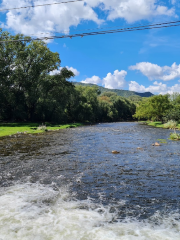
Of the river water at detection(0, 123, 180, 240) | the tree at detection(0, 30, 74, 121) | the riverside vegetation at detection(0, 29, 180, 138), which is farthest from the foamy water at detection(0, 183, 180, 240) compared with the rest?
the tree at detection(0, 30, 74, 121)

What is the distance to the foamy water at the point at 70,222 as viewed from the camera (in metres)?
5.68

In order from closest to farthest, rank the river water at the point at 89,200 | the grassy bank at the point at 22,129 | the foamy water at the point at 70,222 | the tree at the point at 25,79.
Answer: the foamy water at the point at 70,222
the river water at the point at 89,200
the grassy bank at the point at 22,129
the tree at the point at 25,79

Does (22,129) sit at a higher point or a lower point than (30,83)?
lower

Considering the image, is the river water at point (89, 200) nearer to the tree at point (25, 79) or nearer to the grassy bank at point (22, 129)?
the grassy bank at point (22, 129)

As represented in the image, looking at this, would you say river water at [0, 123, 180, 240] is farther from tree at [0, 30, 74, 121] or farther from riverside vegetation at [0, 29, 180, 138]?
tree at [0, 30, 74, 121]

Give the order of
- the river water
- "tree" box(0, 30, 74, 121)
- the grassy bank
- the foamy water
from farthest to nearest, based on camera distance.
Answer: "tree" box(0, 30, 74, 121) → the grassy bank → the river water → the foamy water

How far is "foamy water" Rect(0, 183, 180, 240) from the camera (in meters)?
5.68

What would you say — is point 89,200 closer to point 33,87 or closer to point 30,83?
point 33,87

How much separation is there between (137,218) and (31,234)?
3266mm

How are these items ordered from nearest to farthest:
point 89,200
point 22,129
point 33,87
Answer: point 89,200
point 22,129
point 33,87

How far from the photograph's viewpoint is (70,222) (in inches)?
251

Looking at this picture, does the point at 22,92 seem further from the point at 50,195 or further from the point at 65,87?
the point at 50,195

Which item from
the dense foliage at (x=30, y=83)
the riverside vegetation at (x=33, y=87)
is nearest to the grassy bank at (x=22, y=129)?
the riverside vegetation at (x=33, y=87)

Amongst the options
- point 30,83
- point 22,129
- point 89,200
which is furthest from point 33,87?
point 89,200
